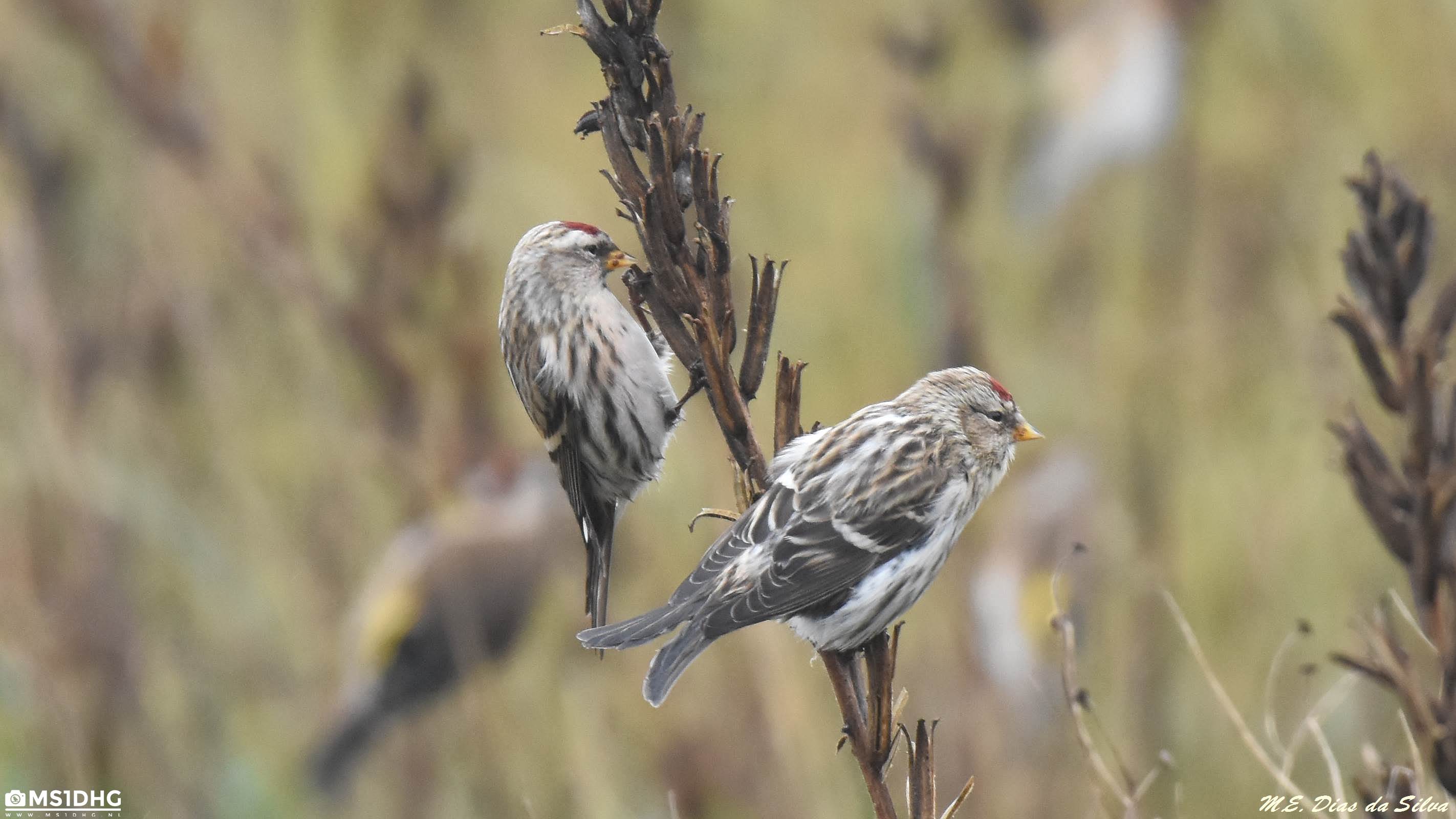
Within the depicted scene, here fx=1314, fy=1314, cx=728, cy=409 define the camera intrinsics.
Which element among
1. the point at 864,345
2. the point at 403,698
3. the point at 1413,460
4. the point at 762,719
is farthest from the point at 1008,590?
the point at 1413,460

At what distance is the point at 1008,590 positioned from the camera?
4.75 m

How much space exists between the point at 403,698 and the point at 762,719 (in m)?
1.65

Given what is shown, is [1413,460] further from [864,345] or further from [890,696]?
[864,345]

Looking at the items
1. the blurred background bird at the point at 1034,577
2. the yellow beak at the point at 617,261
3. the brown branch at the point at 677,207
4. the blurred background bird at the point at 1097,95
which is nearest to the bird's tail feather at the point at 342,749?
the yellow beak at the point at 617,261

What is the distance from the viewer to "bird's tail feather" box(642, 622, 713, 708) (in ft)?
6.66

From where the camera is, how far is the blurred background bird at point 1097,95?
5418 millimetres

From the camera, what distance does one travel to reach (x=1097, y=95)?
6.06 m

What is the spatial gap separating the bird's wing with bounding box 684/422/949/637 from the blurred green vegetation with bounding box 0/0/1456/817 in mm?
913

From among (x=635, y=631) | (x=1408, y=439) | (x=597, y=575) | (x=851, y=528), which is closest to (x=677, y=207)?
(x=635, y=631)

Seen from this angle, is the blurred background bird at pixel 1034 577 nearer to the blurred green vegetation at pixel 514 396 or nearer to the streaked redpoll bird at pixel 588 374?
the blurred green vegetation at pixel 514 396

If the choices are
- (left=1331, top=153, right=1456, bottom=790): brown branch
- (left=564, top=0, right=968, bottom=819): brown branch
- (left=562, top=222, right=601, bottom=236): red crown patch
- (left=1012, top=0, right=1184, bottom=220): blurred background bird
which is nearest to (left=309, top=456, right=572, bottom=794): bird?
(left=562, top=222, right=601, bottom=236): red crown patch

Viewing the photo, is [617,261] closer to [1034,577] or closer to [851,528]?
[851,528]

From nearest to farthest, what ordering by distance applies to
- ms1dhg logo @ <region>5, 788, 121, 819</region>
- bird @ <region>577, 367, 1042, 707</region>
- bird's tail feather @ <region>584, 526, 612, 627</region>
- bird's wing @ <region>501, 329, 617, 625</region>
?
1. bird @ <region>577, 367, 1042, 707</region>
2. bird's tail feather @ <region>584, 526, 612, 627</region>
3. ms1dhg logo @ <region>5, 788, 121, 819</region>
4. bird's wing @ <region>501, 329, 617, 625</region>

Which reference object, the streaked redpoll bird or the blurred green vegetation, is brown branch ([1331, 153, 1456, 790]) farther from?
the streaked redpoll bird
